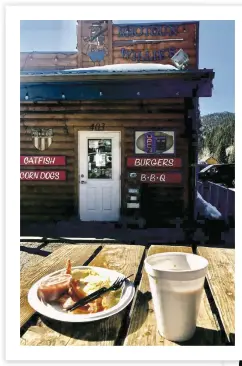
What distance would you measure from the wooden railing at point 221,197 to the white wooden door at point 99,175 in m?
1.03

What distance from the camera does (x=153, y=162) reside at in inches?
163

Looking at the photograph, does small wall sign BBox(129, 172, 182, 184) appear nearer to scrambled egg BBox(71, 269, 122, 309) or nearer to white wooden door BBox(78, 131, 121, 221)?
white wooden door BBox(78, 131, 121, 221)

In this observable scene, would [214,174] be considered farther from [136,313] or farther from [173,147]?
[136,313]

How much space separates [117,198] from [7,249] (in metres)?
2.47

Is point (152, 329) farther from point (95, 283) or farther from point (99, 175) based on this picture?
point (99, 175)

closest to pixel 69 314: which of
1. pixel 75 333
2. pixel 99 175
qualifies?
pixel 75 333

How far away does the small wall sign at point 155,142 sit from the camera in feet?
13.3

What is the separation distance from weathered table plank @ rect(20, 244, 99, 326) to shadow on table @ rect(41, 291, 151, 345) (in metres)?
0.08

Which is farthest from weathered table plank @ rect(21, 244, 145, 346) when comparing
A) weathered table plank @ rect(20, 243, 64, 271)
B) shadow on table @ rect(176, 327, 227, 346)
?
weathered table plank @ rect(20, 243, 64, 271)

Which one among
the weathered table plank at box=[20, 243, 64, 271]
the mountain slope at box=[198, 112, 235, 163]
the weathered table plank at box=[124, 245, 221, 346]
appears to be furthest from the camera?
the mountain slope at box=[198, 112, 235, 163]

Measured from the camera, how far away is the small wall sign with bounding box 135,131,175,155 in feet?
13.3

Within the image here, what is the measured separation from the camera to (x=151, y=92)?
3.01 meters

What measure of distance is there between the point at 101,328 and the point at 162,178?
3.22 meters
